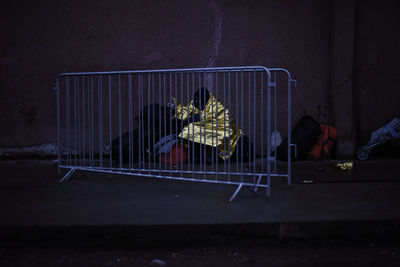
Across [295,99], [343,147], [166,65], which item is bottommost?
[343,147]

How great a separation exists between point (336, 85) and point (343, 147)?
110 centimetres

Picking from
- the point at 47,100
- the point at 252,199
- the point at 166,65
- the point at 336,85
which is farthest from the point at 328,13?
the point at 47,100

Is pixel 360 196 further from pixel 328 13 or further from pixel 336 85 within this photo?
pixel 328 13

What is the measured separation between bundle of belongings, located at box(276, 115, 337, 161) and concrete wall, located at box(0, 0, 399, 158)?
1.26 ft

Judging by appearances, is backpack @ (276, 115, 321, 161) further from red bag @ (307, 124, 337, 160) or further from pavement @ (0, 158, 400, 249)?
pavement @ (0, 158, 400, 249)

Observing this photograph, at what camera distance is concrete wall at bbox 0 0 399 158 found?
753cm

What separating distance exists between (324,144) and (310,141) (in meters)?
0.31

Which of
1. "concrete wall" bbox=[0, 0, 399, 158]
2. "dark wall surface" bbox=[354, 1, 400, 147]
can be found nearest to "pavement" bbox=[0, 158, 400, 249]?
"dark wall surface" bbox=[354, 1, 400, 147]

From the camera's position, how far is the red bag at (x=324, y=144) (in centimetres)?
709

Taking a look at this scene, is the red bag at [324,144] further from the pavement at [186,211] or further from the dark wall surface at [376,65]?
the pavement at [186,211]

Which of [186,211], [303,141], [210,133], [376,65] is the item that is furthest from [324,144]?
[186,211]

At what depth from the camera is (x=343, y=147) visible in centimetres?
741

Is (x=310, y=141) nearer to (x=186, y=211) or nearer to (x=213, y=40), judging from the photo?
(x=213, y=40)

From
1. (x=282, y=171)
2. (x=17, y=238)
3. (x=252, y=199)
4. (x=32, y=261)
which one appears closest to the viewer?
(x=32, y=261)
